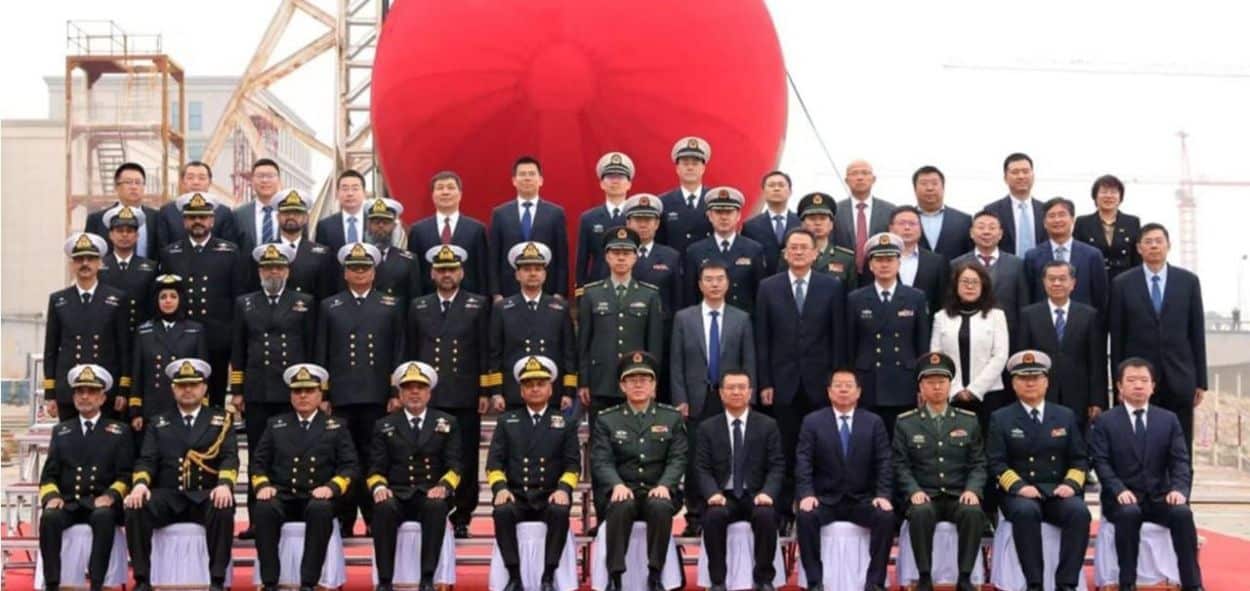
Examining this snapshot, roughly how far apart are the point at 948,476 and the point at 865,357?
30.6 inches

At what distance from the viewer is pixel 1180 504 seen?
24.5 feet

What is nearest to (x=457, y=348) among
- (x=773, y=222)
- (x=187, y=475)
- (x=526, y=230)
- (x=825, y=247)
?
(x=526, y=230)

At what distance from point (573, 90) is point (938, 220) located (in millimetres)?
2254

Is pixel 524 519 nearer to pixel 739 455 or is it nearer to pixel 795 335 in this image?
pixel 739 455

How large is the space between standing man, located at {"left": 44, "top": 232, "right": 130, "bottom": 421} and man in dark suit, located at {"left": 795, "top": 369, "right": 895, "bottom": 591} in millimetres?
3657

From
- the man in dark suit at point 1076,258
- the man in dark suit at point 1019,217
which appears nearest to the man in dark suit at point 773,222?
the man in dark suit at point 1019,217

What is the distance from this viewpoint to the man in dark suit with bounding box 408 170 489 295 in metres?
8.49

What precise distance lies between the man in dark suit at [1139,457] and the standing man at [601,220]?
2.77 metres

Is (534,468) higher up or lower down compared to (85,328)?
lower down

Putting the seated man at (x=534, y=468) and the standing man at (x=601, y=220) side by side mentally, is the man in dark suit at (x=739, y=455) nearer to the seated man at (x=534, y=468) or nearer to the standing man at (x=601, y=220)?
the seated man at (x=534, y=468)

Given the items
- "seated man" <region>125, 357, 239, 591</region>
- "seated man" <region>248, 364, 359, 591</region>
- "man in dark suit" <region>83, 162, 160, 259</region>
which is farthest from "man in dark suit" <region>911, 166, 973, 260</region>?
"man in dark suit" <region>83, 162, 160, 259</region>

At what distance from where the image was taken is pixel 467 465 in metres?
8.09

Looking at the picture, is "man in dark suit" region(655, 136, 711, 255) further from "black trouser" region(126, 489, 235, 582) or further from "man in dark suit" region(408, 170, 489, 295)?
"black trouser" region(126, 489, 235, 582)

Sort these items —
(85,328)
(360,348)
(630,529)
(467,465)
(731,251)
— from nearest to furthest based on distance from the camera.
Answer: (630,529)
(360,348)
(467,465)
(85,328)
(731,251)
